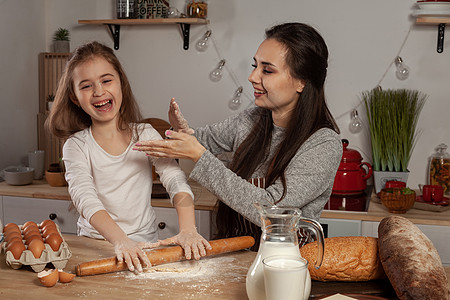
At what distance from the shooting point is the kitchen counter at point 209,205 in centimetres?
231

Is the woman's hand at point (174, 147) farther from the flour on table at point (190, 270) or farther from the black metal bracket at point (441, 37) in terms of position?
the black metal bracket at point (441, 37)

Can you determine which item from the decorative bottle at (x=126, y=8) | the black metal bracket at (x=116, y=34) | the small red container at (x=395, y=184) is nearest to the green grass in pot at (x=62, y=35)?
the black metal bracket at (x=116, y=34)

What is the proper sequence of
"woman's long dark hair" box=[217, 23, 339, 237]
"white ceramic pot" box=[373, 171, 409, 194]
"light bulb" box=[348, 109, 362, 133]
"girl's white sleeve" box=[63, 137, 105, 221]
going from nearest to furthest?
"girl's white sleeve" box=[63, 137, 105, 221] < "woman's long dark hair" box=[217, 23, 339, 237] < "white ceramic pot" box=[373, 171, 409, 194] < "light bulb" box=[348, 109, 362, 133]

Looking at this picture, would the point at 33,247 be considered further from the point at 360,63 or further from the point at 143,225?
the point at 360,63

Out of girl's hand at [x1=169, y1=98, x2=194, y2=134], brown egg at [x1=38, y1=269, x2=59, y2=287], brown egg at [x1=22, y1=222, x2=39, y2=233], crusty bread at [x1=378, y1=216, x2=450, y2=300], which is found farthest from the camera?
girl's hand at [x1=169, y1=98, x2=194, y2=134]

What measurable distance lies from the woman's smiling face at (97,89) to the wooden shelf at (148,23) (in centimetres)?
126

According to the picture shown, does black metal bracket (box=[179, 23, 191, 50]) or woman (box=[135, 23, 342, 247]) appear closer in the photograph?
woman (box=[135, 23, 342, 247])

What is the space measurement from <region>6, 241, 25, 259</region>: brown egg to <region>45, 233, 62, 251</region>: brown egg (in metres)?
0.06

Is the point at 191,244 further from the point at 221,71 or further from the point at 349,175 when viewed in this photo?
the point at 221,71

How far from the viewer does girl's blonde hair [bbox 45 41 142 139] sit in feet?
5.66

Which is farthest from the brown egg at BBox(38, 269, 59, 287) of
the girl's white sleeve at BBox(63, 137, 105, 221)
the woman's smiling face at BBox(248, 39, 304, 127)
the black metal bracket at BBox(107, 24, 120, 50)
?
the black metal bracket at BBox(107, 24, 120, 50)

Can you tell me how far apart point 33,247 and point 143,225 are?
51cm

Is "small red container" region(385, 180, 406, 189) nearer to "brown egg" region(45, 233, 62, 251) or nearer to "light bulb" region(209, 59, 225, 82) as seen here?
"light bulb" region(209, 59, 225, 82)

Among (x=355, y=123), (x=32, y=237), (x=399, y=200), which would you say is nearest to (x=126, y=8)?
(x=355, y=123)
